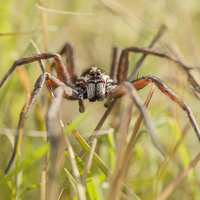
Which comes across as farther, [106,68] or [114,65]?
[106,68]

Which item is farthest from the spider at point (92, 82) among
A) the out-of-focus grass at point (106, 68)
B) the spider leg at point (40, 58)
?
the out-of-focus grass at point (106, 68)

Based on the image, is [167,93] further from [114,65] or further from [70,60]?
[70,60]

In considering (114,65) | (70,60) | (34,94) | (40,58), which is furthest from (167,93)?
(70,60)

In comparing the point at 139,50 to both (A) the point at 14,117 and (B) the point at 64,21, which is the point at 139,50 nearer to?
(A) the point at 14,117

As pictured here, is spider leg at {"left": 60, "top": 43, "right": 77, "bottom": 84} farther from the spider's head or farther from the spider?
the spider's head

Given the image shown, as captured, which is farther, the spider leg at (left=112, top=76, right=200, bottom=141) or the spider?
the spider

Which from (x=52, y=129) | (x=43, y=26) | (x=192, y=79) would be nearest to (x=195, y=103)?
(x=192, y=79)

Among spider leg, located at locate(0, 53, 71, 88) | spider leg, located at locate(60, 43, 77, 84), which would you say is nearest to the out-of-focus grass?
spider leg, located at locate(0, 53, 71, 88)
